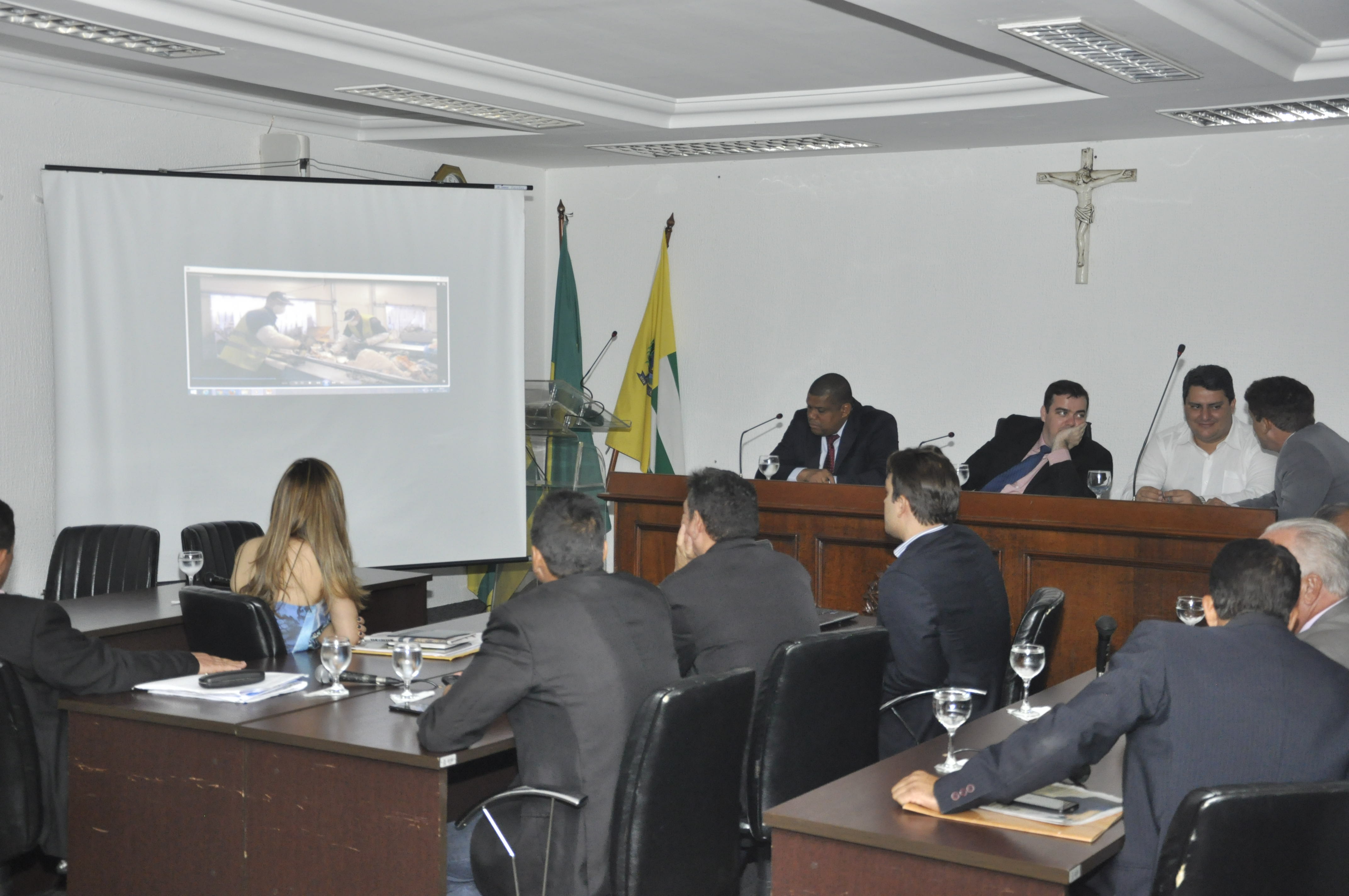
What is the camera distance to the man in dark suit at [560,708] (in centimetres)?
267

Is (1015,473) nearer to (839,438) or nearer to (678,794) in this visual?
(839,438)

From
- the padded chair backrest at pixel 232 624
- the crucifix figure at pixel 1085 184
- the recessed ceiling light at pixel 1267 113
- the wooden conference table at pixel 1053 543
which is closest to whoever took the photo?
the padded chair backrest at pixel 232 624

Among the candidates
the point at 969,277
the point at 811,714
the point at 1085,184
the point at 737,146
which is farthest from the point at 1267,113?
the point at 811,714

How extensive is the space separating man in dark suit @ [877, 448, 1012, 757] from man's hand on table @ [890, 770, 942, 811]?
1.00 m

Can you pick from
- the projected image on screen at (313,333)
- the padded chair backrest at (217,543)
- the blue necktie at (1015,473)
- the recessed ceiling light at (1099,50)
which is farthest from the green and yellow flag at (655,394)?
the recessed ceiling light at (1099,50)

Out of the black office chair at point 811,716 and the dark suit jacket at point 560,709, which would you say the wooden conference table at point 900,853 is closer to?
the dark suit jacket at point 560,709

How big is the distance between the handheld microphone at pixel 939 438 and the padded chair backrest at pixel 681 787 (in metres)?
4.42

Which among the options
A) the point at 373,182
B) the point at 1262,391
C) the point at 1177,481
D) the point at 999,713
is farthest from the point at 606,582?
the point at 373,182

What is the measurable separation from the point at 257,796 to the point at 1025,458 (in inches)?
151

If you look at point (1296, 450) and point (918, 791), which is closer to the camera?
point (918, 791)

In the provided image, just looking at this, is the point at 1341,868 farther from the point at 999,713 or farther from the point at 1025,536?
the point at 1025,536

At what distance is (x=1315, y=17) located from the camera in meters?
4.50

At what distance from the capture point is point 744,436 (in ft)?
25.6

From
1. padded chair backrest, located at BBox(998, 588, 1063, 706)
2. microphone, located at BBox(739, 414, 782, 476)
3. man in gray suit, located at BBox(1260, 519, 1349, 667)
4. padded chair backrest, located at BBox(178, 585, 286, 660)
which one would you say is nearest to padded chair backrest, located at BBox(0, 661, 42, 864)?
padded chair backrest, located at BBox(178, 585, 286, 660)
